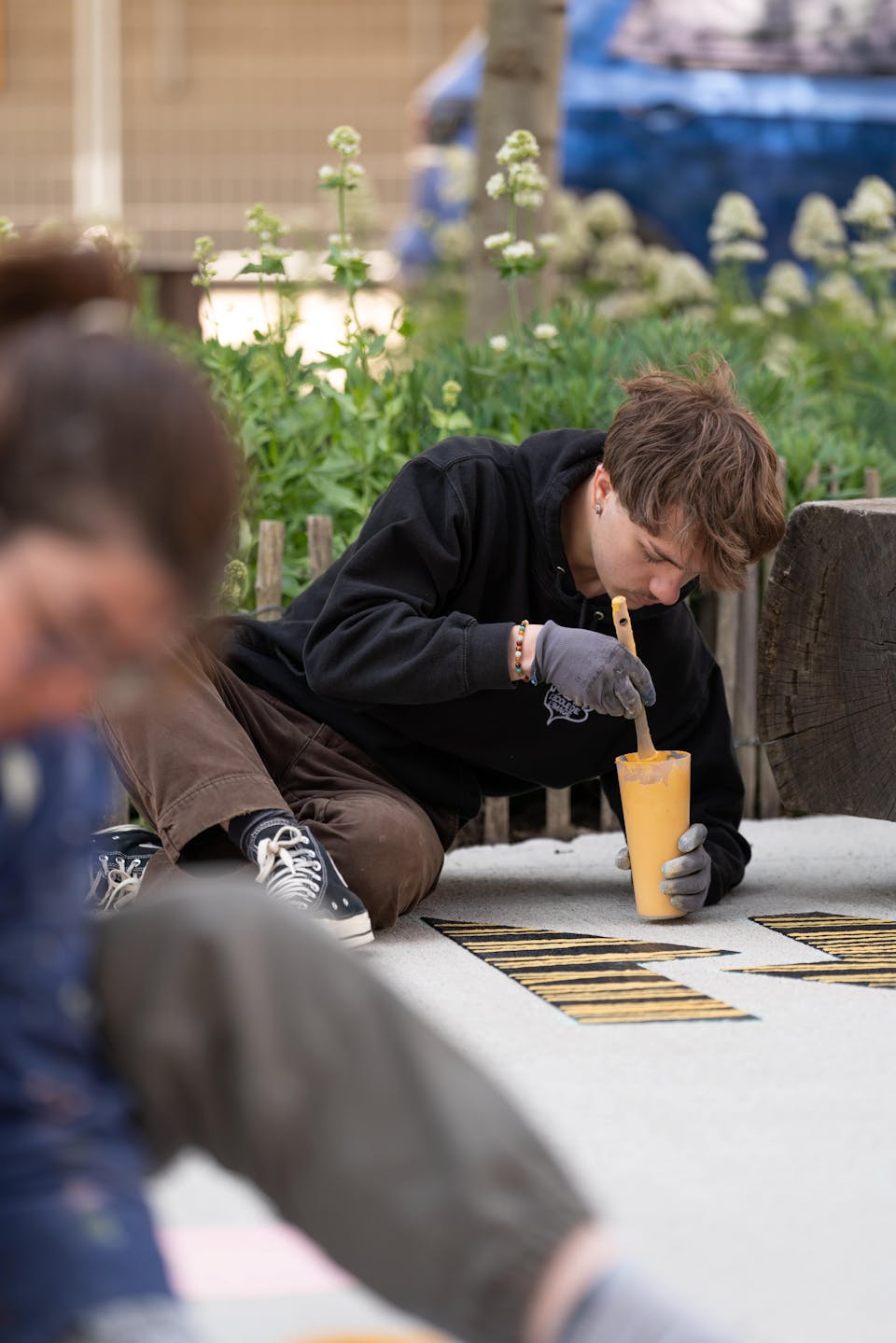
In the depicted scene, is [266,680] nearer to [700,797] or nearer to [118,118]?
[700,797]

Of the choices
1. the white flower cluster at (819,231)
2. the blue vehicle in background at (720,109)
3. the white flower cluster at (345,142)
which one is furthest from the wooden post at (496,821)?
the blue vehicle in background at (720,109)

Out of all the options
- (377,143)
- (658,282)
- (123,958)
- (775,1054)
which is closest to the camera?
(123,958)

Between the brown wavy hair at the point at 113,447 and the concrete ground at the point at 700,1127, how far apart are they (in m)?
0.51

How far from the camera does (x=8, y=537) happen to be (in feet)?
3.32

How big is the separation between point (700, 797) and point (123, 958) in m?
1.82

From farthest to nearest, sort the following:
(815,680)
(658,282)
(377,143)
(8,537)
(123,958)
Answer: (377,143) < (658,282) < (815,680) < (123,958) < (8,537)

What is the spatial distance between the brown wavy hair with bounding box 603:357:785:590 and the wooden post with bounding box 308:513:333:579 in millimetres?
842

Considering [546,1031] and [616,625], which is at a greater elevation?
[616,625]

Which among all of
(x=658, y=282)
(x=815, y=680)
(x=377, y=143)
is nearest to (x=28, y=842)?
(x=815, y=680)

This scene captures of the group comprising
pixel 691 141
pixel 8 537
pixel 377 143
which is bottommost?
pixel 8 537

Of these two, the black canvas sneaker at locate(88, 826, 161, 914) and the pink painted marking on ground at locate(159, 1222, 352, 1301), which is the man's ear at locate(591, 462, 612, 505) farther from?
the pink painted marking on ground at locate(159, 1222, 352, 1301)

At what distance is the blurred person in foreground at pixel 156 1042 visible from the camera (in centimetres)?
101

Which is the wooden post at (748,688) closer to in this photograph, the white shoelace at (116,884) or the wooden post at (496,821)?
the wooden post at (496,821)

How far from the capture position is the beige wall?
12.0 m
